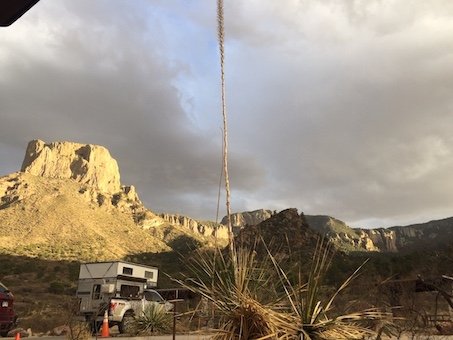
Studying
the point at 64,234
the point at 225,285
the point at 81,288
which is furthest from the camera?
the point at 64,234

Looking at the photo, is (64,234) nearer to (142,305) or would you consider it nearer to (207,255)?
(142,305)

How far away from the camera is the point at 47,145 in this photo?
13950cm

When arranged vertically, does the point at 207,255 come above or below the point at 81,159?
below

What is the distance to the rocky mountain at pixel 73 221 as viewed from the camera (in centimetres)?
7119

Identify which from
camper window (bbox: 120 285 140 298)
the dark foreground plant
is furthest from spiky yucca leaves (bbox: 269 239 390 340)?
camper window (bbox: 120 285 140 298)

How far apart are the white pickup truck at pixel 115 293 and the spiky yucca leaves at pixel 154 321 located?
1088 mm

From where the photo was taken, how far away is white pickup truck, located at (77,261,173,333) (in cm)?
1875

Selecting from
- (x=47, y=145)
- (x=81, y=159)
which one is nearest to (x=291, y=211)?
(x=81, y=159)

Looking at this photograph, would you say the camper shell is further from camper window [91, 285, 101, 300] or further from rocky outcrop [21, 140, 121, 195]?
rocky outcrop [21, 140, 121, 195]

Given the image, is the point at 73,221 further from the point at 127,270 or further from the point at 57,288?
the point at 127,270

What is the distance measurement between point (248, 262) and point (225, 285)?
48cm

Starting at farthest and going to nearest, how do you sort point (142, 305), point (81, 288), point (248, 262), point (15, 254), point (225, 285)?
1. point (15, 254)
2. point (81, 288)
3. point (142, 305)
4. point (248, 262)
5. point (225, 285)

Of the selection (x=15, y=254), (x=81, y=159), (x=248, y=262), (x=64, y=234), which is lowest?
(x=248, y=262)

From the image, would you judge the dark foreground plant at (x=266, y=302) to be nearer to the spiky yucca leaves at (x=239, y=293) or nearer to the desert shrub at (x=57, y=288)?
the spiky yucca leaves at (x=239, y=293)
